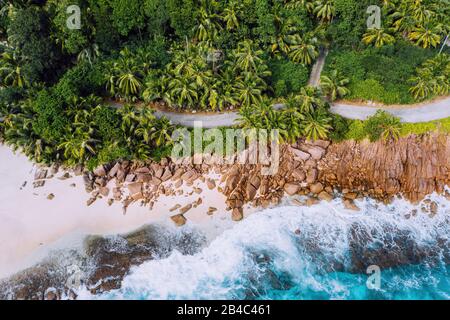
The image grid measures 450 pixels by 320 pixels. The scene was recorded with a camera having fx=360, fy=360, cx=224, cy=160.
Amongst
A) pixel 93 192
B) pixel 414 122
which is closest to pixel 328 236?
pixel 414 122

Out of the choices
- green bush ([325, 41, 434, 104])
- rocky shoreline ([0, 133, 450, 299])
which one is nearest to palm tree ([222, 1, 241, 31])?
green bush ([325, 41, 434, 104])

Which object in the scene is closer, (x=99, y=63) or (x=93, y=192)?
(x=93, y=192)

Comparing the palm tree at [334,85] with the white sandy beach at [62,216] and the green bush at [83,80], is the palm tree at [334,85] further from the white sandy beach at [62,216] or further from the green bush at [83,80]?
the green bush at [83,80]

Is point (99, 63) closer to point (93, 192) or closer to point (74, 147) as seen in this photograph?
point (74, 147)

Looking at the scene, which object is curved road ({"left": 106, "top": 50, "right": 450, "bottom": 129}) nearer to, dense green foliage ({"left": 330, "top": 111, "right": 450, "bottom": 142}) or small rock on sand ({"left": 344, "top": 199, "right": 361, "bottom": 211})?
dense green foliage ({"left": 330, "top": 111, "right": 450, "bottom": 142})

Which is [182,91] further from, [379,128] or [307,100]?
[379,128]
